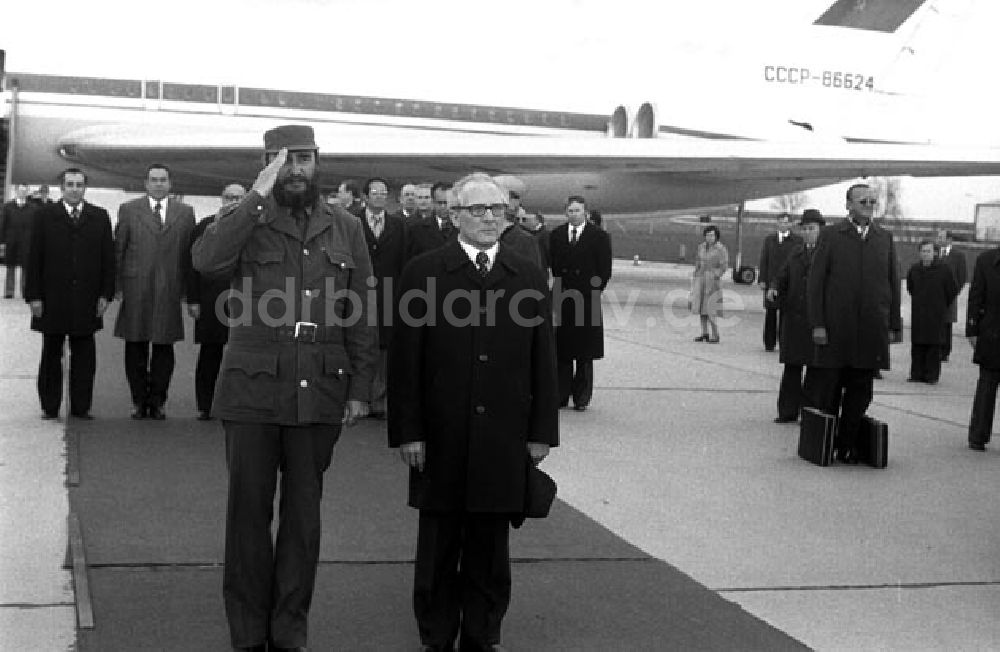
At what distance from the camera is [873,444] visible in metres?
9.20

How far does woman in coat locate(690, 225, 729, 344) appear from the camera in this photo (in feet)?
60.9

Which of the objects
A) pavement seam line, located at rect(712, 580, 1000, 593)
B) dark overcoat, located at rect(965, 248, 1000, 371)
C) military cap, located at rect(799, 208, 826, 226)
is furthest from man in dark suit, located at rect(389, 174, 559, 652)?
military cap, located at rect(799, 208, 826, 226)

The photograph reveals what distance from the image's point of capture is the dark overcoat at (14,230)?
69.1 ft

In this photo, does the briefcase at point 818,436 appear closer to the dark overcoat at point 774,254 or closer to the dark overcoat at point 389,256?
the dark overcoat at point 389,256

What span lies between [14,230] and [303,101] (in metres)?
5.59

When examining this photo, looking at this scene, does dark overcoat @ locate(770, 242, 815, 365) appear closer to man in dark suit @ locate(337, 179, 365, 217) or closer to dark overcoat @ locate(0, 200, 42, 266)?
man in dark suit @ locate(337, 179, 365, 217)

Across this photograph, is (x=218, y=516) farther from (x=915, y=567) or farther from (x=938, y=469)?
(x=938, y=469)

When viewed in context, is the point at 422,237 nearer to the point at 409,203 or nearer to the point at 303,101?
the point at 409,203

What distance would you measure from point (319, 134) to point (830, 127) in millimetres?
14738

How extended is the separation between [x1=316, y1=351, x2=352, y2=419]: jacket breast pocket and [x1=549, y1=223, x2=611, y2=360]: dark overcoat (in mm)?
6251

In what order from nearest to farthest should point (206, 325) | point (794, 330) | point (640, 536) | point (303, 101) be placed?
point (640, 536) → point (206, 325) → point (794, 330) → point (303, 101)

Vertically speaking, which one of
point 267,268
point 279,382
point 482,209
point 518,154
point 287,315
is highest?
point 518,154

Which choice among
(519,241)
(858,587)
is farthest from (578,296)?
(858,587)

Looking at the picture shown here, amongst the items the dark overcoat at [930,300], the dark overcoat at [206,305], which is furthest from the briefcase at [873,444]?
the dark overcoat at [930,300]
